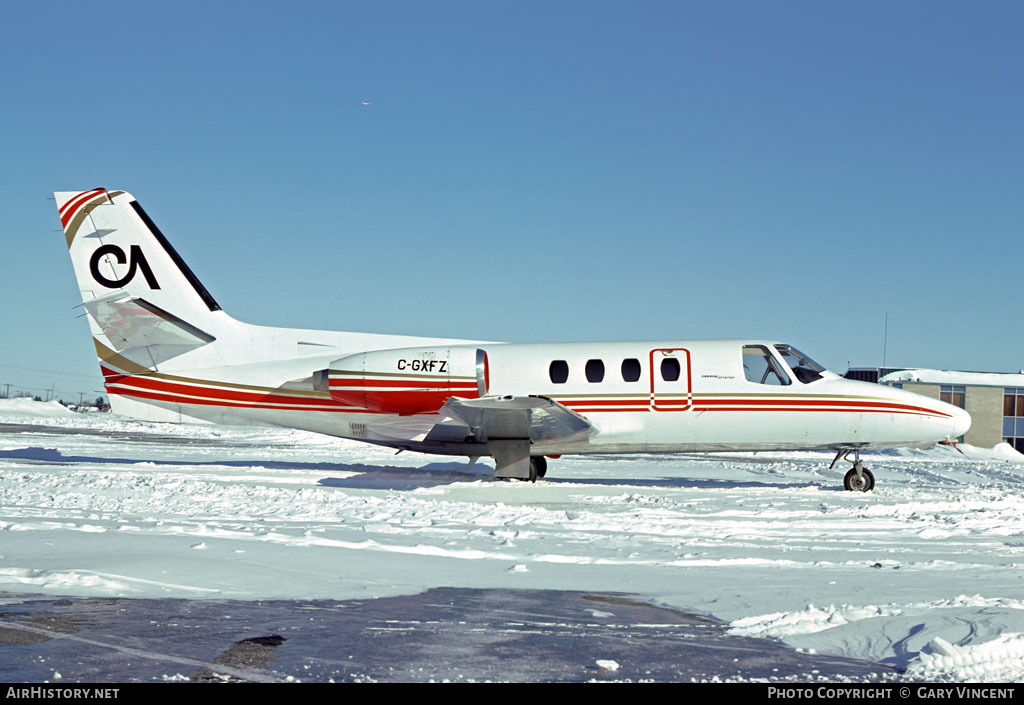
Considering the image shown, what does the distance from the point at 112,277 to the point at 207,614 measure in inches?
455

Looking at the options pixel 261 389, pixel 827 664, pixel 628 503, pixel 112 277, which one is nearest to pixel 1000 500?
pixel 628 503

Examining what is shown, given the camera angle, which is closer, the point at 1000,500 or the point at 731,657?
the point at 731,657

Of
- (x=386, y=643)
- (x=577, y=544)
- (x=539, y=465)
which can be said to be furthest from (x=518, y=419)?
(x=386, y=643)

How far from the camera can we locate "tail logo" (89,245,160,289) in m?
15.8

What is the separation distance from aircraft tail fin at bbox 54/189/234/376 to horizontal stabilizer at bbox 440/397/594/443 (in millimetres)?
4955

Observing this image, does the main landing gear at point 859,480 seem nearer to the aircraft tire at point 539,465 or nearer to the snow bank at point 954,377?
the aircraft tire at point 539,465

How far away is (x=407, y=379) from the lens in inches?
596

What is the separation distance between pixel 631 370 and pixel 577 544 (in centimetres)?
622

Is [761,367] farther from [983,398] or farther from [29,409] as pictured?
[29,409]

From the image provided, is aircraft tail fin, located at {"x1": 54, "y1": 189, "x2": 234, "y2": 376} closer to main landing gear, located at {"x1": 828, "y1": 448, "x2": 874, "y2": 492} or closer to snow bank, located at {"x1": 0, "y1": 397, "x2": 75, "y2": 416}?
main landing gear, located at {"x1": 828, "y1": 448, "x2": 874, "y2": 492}

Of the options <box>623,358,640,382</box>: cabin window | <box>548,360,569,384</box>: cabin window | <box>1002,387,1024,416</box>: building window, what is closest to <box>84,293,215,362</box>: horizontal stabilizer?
<box>548,360,569,384</box>: cabin window

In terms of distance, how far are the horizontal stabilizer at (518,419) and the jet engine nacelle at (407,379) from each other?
0.69 m

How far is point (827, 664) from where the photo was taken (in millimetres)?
4773

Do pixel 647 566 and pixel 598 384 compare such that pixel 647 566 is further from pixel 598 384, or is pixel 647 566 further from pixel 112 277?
pixel 112 277
